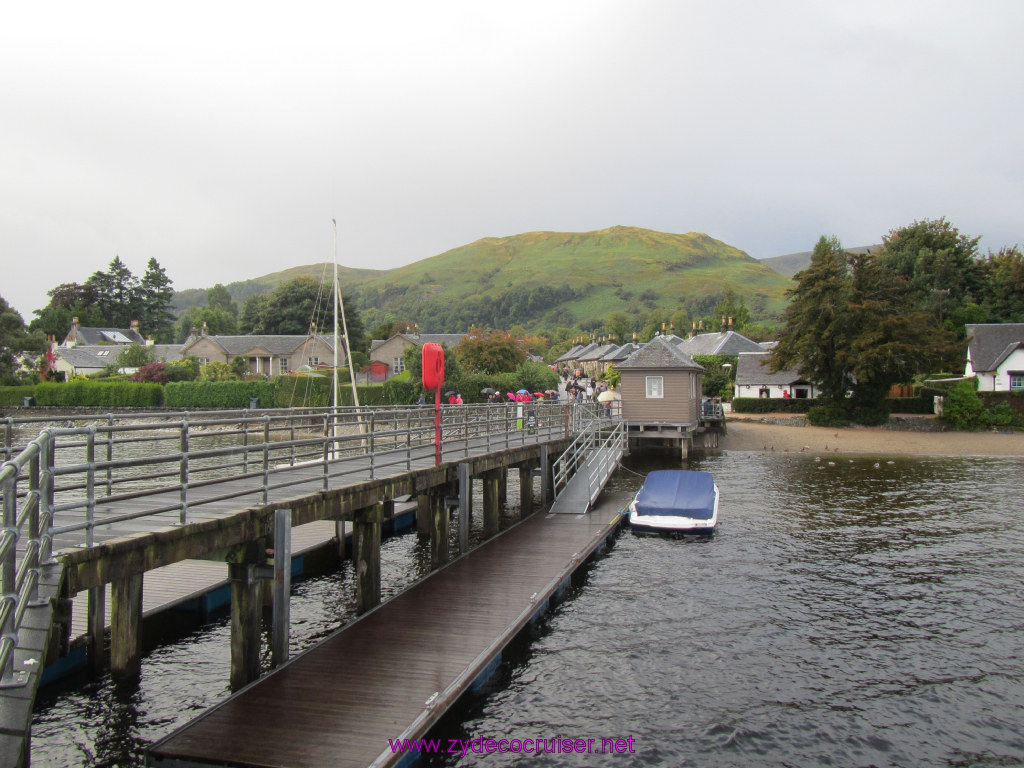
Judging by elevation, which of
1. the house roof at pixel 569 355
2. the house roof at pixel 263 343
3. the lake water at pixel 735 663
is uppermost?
the house roof at pixel 569 355

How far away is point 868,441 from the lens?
173 ft

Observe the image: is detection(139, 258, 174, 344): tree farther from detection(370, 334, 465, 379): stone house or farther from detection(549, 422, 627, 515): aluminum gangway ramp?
detection(549, 422, 627, 515): aluminum gangway ramp

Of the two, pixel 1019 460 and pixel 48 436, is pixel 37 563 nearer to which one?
pixel 48 436

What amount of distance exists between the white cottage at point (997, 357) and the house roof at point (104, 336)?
116 meters

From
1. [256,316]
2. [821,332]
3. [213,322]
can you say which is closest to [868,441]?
[821,332]

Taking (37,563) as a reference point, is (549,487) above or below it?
below

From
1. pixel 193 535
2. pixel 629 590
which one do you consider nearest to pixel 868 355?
pixel 629 590

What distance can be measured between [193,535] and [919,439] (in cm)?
5421

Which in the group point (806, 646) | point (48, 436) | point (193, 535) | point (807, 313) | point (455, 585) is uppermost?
point (807, 313)

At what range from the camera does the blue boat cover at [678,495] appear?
81.6 feet

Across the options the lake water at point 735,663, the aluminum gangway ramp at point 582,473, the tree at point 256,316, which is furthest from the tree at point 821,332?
the tree at point 256,316

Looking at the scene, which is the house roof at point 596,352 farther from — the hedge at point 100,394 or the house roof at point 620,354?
the hedge at point 100,394

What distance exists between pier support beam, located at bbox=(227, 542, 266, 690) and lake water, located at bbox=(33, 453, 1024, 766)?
4.63ft

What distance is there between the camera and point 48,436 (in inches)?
306
